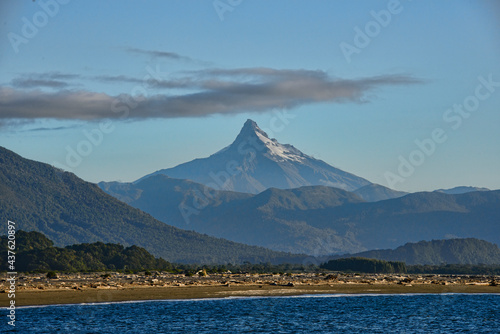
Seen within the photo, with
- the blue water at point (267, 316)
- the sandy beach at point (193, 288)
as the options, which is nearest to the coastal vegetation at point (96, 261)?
the sandy beach at point (193, 288)

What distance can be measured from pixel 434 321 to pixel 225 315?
2113cm

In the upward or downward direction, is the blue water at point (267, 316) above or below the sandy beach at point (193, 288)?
below

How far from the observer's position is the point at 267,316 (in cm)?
7419

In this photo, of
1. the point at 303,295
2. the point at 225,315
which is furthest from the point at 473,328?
the point at 303,295

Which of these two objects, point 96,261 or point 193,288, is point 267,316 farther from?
point 96,261

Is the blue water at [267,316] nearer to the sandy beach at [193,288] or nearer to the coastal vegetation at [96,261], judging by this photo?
the sandy beach at [193,288]

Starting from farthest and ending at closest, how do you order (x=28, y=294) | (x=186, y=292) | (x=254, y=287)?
(x=254, y=287), (x=186, y=292), (x=28, y=294)

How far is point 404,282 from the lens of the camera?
119188 mm

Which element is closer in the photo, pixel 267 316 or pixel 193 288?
pixel 267 316

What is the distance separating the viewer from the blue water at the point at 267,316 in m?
65.6

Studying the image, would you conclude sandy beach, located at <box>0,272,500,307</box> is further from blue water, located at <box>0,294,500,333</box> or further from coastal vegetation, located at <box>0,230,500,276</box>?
coastal vegetation, located at <box>0,230,500,276</box>

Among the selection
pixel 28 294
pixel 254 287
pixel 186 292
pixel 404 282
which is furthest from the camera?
pixel 404 282

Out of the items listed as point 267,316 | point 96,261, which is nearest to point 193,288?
point 267,316

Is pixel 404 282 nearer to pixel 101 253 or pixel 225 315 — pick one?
pixel 225 315
